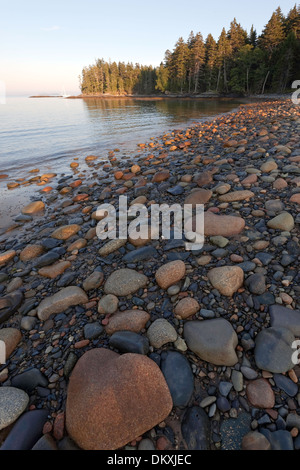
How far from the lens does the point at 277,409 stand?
150cm

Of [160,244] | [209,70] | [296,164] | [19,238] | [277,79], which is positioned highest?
[209,70]

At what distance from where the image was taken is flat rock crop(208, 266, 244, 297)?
2.30 metres

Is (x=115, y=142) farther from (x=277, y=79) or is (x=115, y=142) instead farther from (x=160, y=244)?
(x=277, y=79)

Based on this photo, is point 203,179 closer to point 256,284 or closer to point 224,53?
point 256,284

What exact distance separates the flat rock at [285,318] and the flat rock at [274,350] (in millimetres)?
53

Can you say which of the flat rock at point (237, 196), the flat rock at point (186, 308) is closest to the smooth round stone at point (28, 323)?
the flat rock at point (186, 308)

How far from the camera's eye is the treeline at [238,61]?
4125 cm

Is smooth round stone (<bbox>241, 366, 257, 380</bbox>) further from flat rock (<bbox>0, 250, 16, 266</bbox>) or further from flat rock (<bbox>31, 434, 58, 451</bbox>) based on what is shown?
flat rock (<bbox>0, 250, 16, 266</bbox>)

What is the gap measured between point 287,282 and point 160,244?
1.62 m

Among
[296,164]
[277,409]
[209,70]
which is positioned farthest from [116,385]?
[209,70]

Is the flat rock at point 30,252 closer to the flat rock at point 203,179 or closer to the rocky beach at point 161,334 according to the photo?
the rocky beach at point 161,334
